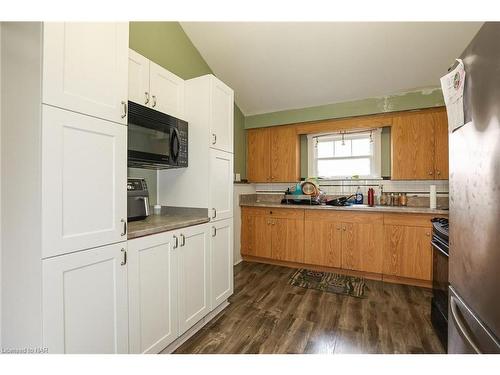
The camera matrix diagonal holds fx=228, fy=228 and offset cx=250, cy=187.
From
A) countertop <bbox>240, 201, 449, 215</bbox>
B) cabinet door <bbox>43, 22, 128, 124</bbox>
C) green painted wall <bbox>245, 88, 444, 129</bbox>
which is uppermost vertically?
green painted wall <bbox>245, 88, 444, 129</bbox>

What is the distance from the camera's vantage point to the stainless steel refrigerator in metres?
0.69

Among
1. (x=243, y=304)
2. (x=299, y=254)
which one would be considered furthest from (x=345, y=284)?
(x=243, y=304)

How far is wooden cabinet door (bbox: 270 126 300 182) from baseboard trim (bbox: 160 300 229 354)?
82.6 inches

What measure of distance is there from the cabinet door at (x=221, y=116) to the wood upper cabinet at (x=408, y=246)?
2.14 metres

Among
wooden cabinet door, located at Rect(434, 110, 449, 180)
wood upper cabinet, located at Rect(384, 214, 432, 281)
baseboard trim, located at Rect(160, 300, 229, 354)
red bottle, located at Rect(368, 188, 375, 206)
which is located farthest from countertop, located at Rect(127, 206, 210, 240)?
wooden cabinet door, located at Rect(434, 110, 449, 180)

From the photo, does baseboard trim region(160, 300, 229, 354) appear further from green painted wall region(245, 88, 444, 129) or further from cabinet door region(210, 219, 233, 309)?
green painted wall region(245, 88, 444, 129)

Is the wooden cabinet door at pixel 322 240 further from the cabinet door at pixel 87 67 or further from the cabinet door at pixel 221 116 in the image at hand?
the cabinet door at pixel 87 67

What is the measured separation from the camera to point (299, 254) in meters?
3.20

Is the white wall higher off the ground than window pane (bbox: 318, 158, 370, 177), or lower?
lower

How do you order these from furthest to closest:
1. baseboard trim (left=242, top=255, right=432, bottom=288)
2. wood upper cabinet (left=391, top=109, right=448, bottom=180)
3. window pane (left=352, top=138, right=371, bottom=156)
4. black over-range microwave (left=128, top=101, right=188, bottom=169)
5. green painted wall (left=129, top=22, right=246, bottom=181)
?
window pane (left=352, top=138, right=371, bottom=156), wood upper cabinet (left=391, top=109, right=448, bottom=180), baseboard trim (left=242, top=255, right=432, bottom=288), green painted wall (left=129, top=22, right=246, bottom=181), black over-range microwave (left=128, top=101, right=188, bottom=169)

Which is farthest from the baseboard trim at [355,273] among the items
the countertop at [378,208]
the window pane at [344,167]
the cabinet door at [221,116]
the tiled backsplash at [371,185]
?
the cabinet door at [221,116]

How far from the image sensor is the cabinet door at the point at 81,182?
93 centimetres
